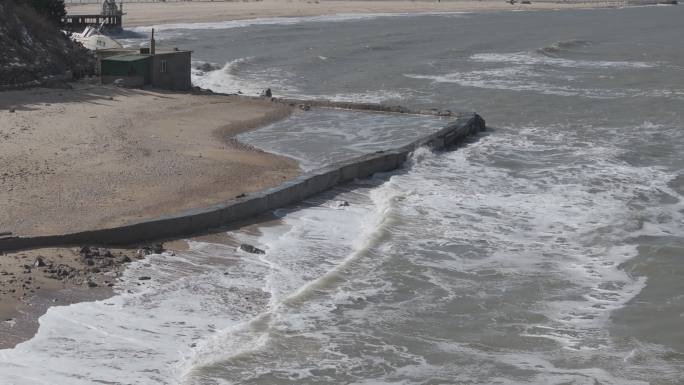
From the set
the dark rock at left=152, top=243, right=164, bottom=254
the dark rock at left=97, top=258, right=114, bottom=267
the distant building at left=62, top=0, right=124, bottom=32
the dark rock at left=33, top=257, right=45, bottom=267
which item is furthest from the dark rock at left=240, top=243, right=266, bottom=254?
the distant building at left=62, top=0, right=124, bottom=32

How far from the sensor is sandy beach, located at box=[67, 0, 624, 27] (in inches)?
3159

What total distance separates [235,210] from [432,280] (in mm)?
3829

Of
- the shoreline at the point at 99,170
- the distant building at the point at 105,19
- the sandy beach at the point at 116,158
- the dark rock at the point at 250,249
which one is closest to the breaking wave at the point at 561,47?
the distant building at the point at 105,19

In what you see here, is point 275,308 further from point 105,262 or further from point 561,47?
point 561,47

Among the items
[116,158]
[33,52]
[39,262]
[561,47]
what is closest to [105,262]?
[39,262]

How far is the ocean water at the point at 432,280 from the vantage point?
1122 cm

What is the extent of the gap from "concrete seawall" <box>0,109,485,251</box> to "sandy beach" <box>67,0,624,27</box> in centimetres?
5198

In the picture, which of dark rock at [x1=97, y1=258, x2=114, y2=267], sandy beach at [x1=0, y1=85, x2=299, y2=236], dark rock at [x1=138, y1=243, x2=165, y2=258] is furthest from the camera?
sandy beach at [x1=0, y1=85, x2=299, y2=236]

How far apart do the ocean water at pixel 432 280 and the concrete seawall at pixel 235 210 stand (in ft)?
1.19

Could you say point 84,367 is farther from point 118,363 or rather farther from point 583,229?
point 583,229

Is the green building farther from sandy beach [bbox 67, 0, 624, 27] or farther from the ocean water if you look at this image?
sandy beach [bbox 67, 0, 624, 27]

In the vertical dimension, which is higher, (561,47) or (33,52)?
(33,52)

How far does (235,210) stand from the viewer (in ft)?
54.4

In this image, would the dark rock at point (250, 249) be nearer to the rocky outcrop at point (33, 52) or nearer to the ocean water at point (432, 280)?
the ocean water at point (432, 280)
